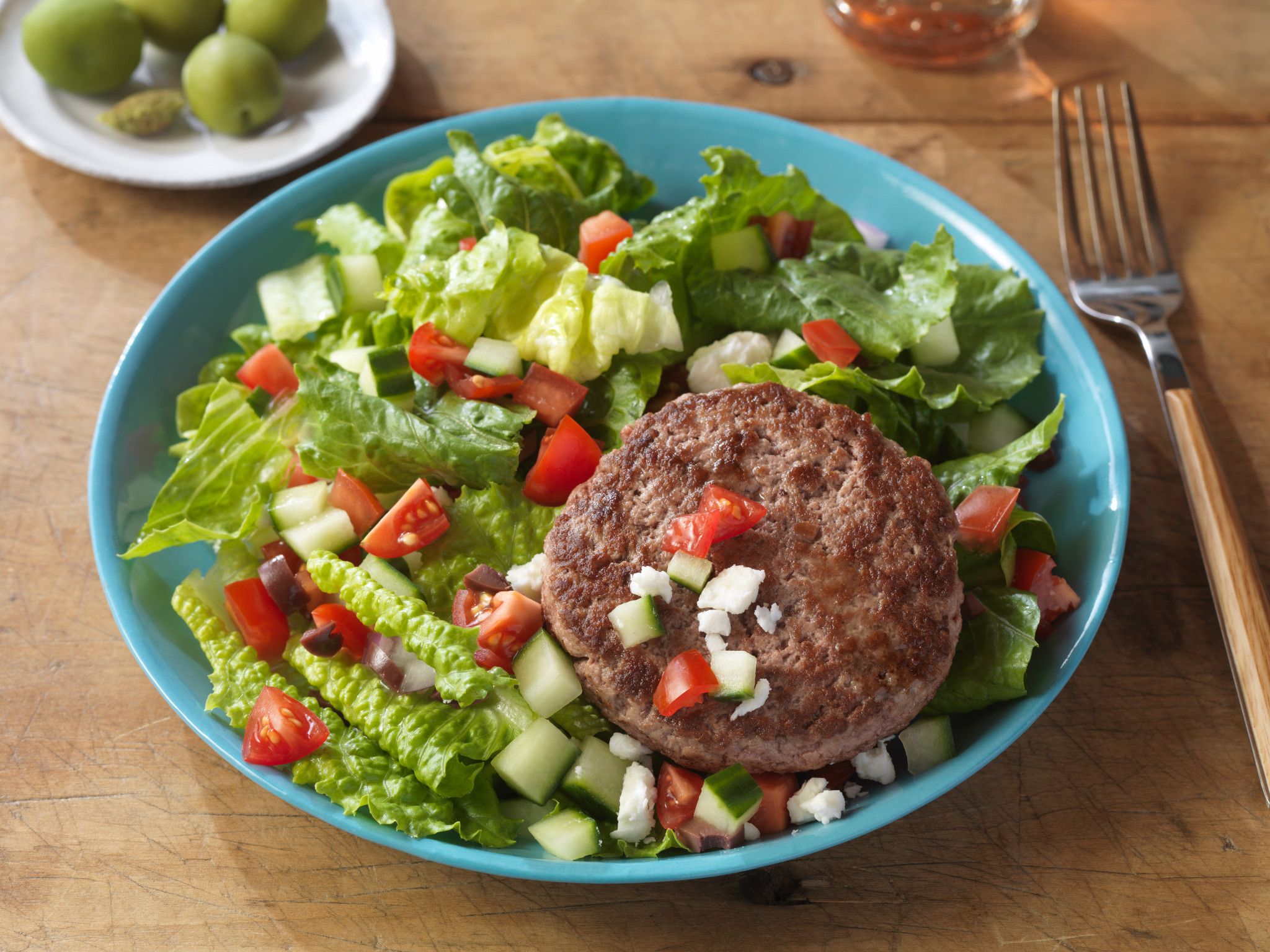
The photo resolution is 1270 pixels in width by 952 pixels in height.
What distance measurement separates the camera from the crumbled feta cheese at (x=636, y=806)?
131 inches

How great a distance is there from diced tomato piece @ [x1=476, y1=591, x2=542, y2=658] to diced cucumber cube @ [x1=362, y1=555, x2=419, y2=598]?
0.32m

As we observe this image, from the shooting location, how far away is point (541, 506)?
3.96 m

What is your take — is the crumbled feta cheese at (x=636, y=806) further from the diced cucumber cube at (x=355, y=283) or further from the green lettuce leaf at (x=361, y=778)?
the diced cucumber cube at (x=355, y=283)

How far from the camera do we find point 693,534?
134 inches

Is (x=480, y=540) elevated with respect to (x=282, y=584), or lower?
elevated

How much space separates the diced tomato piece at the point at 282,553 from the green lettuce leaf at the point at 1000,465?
7.98 feet

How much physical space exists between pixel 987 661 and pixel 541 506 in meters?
1.66

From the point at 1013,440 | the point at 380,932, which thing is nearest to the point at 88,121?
the point at 380,932

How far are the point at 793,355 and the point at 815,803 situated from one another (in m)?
1.73

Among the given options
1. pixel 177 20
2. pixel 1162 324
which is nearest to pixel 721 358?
pixel 1162 324

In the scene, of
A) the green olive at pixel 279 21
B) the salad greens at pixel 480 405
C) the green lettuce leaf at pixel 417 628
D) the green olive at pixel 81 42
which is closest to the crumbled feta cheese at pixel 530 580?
the salad greens at pixel 480 405

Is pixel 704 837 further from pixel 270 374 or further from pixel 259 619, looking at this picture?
pixel 270 374

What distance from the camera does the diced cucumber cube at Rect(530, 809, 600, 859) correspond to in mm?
3301

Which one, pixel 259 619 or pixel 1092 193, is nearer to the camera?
pixel 259 619
